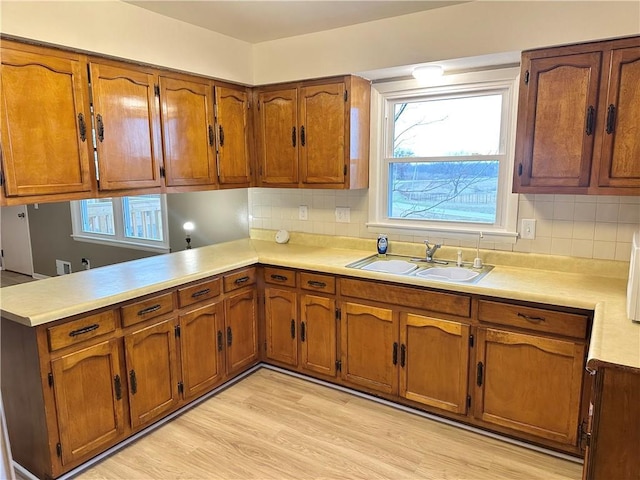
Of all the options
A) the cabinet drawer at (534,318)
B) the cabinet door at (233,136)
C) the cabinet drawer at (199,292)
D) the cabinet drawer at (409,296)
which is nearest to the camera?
the cabinet drawer at (534,318)

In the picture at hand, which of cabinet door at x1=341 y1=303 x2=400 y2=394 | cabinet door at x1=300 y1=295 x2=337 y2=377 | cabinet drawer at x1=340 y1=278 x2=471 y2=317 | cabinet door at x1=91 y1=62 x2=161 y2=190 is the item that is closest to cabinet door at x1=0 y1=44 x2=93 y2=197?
cabinet door at x1=91 y1=62 x2=161 y2=190

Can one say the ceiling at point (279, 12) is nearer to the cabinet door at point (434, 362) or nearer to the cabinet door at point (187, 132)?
the cabinet door at point (187, 132)

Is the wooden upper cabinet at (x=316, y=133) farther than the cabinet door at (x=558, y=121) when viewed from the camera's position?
Yes

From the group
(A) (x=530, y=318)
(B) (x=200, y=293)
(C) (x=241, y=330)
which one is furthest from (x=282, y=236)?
(A) (x=530, y=318)

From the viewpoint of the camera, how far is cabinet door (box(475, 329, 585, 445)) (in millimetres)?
2105

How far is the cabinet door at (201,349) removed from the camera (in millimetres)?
2594

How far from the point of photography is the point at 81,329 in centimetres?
203

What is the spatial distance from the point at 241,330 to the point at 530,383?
1.82 m

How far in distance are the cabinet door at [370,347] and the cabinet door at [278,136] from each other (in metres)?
1.13

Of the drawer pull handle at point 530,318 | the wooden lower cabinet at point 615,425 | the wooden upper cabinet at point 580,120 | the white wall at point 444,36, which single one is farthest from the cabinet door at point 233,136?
the wooden lower cabinet at point 615,425

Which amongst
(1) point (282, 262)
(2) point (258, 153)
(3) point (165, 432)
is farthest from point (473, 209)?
(3) point (165, 432)

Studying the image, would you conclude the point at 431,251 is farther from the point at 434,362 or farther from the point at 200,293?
the point at 200,293

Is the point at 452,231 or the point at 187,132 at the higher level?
the point at 187,132

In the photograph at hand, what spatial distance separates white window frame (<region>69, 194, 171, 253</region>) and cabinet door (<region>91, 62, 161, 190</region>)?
0.52m
